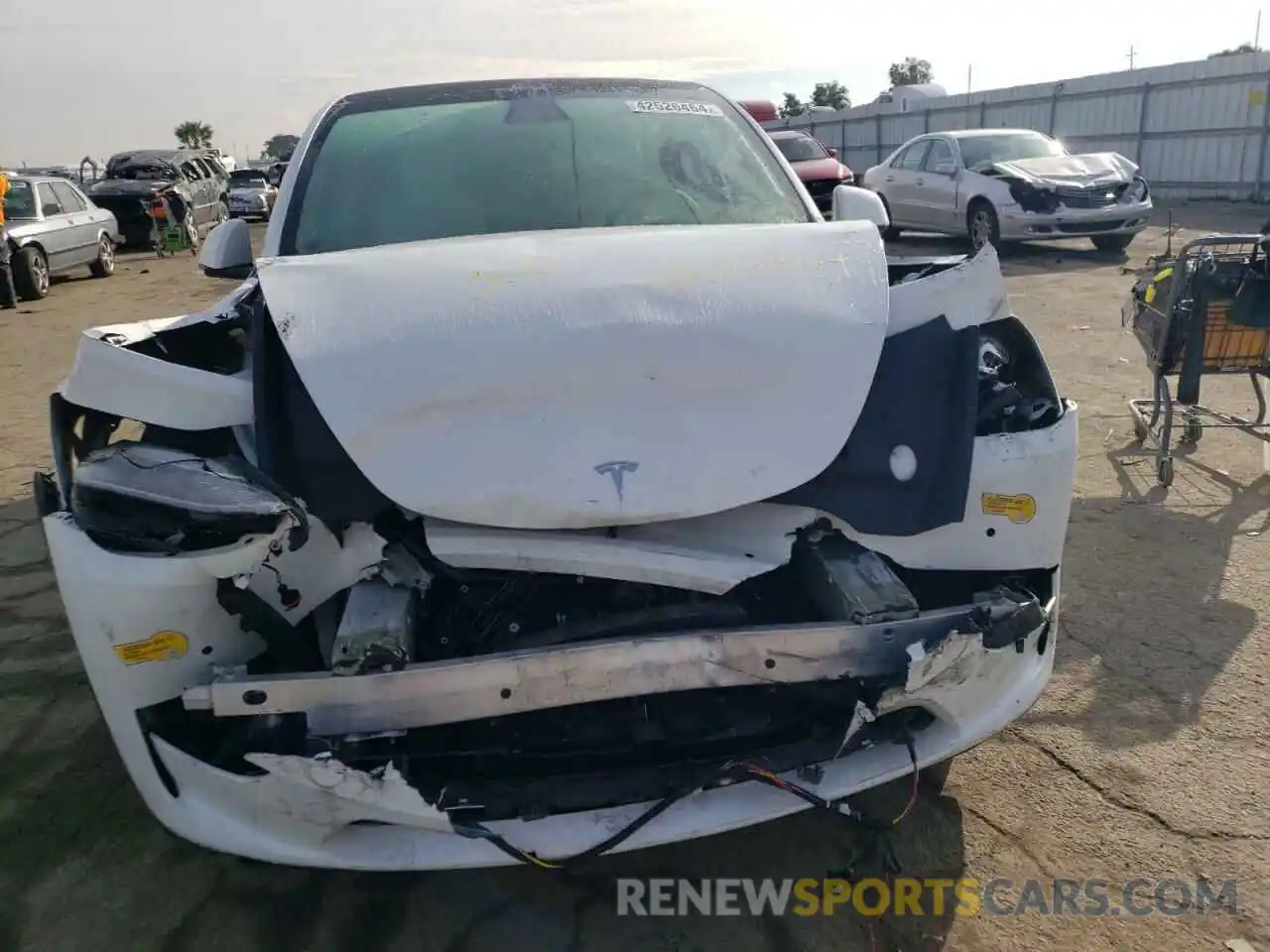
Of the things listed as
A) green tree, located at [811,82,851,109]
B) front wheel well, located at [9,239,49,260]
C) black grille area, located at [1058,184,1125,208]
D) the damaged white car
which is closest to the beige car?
front wheel well, located at [9,239,49,260]

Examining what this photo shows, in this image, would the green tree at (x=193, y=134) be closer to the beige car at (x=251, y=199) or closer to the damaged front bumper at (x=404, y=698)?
the beige car at (x=251, y=199)

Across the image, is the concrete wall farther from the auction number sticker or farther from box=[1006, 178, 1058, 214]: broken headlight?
the auction number sticker

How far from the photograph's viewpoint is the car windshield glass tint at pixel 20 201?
12.4 meters

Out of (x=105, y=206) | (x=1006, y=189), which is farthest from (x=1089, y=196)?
(x=105, y=206)

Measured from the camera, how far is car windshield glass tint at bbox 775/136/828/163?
1417 centimetres

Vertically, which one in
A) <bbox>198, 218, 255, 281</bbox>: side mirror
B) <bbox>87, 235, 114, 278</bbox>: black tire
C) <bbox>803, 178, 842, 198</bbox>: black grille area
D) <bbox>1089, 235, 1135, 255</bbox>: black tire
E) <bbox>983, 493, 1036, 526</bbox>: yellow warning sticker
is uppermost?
<bbox>198, 218, 255, 281</bbox>: side mirror

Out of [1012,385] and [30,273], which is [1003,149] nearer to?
[1012,385]

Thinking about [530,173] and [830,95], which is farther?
[830,95]

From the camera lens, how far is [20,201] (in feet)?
41.1

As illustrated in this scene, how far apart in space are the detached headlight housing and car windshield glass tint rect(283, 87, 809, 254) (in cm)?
938

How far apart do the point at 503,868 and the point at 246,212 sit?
24164mm

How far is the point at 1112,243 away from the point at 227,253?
11.1 m

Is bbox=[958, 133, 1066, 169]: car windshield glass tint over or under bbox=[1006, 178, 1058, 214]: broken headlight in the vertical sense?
over

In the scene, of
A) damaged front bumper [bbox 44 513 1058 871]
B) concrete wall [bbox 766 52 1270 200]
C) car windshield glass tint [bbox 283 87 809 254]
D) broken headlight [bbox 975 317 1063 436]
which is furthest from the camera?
concrete wall [bbox 766 52 1270 200]
